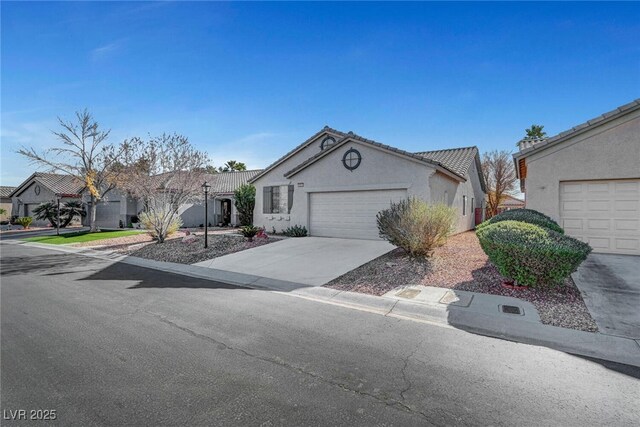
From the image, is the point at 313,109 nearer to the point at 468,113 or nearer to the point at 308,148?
the point at 308,148

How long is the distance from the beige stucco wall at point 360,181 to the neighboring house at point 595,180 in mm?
3704

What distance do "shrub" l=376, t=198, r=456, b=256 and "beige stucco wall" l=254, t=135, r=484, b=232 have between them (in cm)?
356

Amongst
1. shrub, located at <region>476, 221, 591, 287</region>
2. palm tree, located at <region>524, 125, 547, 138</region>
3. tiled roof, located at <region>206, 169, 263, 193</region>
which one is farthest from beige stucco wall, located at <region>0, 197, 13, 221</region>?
palm tree, located at <region>524, 125, 547, 138</region>

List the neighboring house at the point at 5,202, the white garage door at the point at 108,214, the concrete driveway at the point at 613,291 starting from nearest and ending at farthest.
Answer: the concrete driveway at the point at 613,291 < the white garage door at the point at 108,214 < the neighboring house at the point at 5,202

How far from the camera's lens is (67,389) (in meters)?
3.23

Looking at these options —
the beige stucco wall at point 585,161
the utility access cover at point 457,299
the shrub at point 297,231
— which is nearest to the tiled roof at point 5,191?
the shrub at point 297,231

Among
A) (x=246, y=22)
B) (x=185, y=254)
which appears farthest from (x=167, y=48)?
(x=185, y=254)

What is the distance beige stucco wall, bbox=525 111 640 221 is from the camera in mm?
9719

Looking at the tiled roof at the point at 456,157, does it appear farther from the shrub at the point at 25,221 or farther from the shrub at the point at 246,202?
the shrub at the point at 25,221

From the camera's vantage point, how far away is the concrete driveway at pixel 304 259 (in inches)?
350

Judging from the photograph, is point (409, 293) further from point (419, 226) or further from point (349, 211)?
point (349, 211)

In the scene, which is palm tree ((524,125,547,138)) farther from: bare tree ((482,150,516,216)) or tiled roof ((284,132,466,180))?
tiled roof ((284,132,466,180))

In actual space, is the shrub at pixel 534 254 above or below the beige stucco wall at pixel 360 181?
below

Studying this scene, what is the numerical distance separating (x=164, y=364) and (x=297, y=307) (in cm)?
275
